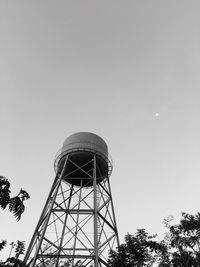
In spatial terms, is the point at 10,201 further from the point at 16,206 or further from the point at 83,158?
the point at 83,158

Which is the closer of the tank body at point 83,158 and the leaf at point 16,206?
the leaf at point 16,206

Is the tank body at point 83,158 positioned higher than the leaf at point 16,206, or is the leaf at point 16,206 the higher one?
the tank body at point 83,158

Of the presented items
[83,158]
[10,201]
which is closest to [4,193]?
[10,201]

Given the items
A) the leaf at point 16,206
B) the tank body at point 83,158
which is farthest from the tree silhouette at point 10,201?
the tank body at point 83,158

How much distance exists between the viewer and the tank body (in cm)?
2069

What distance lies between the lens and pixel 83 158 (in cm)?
2100

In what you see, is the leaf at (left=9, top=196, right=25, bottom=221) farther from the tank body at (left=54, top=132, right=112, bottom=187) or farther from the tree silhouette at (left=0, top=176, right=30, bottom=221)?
the tank body at (left=54, top=132, right=112, bottom=187)

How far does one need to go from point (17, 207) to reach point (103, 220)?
13.4m

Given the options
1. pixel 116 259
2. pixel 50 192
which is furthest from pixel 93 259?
pixel 50 192

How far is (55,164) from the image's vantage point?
2150cm

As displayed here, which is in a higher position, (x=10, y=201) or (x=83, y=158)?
(x=83, y=158)

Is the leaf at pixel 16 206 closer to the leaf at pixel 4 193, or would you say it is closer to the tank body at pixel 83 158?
the leaf at pixel 4 193

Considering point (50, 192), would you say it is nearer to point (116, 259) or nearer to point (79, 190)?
point (79, 190)

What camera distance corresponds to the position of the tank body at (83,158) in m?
20.7
